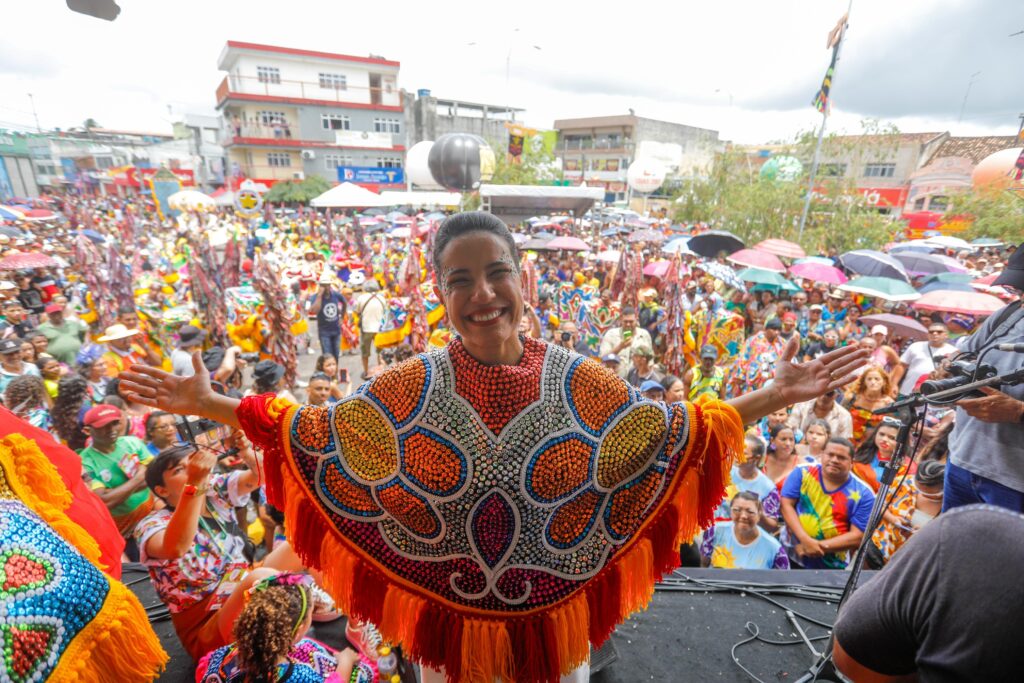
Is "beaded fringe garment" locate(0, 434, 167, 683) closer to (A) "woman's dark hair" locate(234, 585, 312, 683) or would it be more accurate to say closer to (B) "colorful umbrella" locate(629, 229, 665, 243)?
(A) "woman's dark hair" locate(234, 585, 312, 683)

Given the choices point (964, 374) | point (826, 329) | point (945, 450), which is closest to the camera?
point (964, 374)

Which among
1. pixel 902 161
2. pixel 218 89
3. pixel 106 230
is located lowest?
pixel 106 230

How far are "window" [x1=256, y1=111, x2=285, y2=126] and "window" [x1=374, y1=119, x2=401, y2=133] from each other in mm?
6235

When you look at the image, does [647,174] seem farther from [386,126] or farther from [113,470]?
[386,126]

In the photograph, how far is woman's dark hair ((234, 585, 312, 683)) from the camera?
1741mm

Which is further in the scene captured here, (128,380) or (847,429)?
(847,429)

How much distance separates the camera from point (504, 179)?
2469 cm

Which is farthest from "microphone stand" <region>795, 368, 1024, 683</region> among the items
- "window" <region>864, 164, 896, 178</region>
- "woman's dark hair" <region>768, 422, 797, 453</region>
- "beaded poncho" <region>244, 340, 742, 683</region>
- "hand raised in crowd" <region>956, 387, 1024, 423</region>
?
"window" <region>864, 164, 896, 178</region>

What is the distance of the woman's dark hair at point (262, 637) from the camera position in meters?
1.74

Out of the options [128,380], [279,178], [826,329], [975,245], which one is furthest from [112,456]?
[279,178]

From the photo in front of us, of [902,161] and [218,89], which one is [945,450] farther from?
[218,89]

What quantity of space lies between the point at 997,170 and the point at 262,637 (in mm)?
17402

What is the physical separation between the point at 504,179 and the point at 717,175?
10.5 meters

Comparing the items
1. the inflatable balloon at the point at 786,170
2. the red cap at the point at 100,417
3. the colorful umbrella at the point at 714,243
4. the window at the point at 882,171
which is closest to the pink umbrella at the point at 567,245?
the colorful umbrella at the point at 714,243
